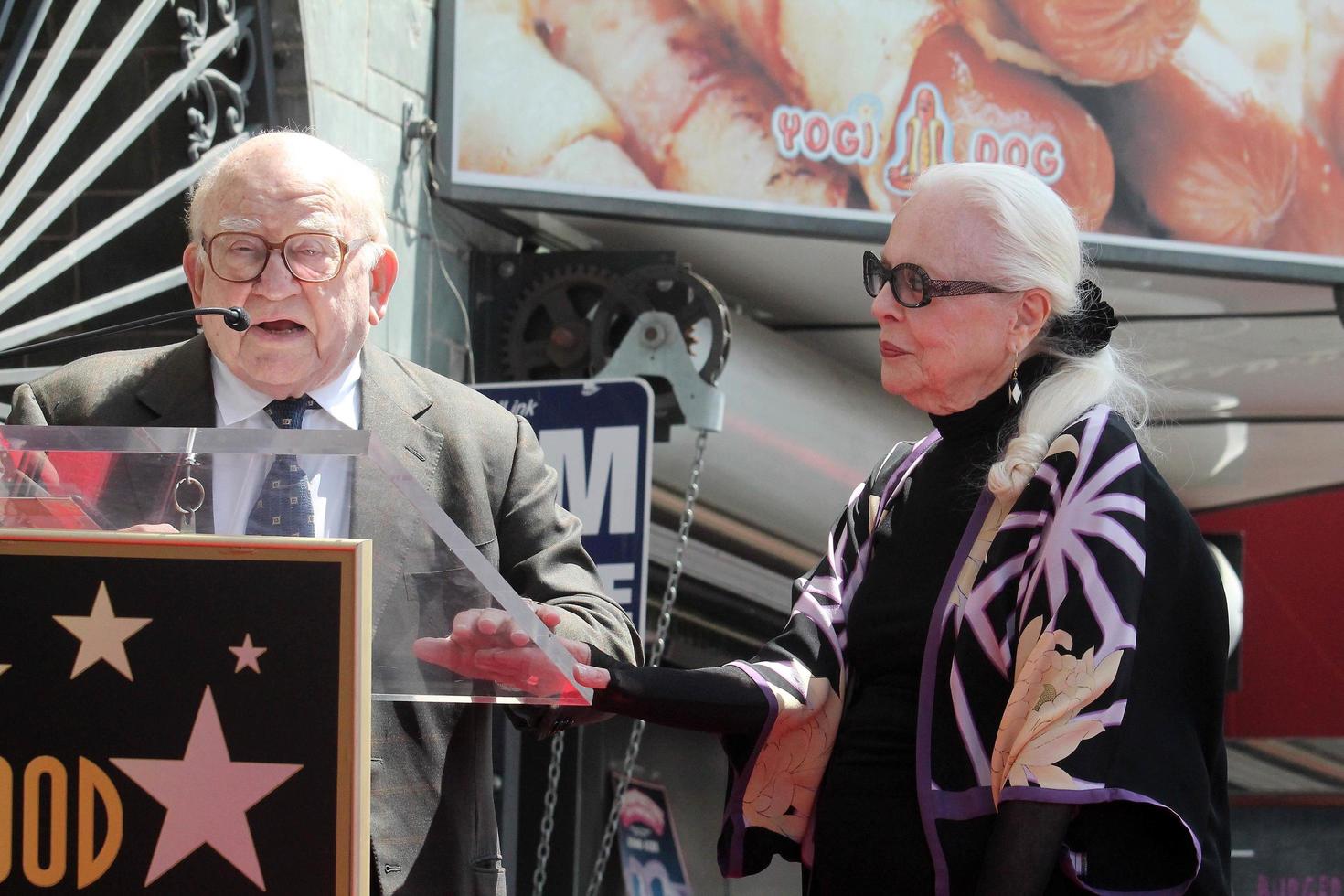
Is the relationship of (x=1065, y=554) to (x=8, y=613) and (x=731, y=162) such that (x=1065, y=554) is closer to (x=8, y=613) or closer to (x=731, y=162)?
(x=8, y=613)

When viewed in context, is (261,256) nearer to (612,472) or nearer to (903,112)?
(612,472)

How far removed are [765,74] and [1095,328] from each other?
272cm

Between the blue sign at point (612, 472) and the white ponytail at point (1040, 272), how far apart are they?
6.41ft

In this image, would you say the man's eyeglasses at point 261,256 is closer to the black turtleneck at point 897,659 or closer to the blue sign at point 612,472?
the black turtleneck at point 897,659

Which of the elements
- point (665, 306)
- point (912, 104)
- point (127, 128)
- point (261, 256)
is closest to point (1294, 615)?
point (912, 104)

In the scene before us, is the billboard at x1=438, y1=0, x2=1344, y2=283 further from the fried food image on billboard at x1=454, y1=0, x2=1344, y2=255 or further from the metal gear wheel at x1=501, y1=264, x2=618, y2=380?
the metal gear wheel at x1=501, y1=264, x2=618, y2=380

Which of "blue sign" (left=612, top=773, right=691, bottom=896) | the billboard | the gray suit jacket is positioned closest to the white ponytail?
the gray suit jacket

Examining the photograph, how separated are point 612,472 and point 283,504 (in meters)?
2.65

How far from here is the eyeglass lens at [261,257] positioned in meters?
2.17

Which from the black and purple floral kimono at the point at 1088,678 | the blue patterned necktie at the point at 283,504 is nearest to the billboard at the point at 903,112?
the black and purple floral kimono at the point at 1088,678

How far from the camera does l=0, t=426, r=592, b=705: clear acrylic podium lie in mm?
1426

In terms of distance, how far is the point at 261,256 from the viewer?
7.13ft

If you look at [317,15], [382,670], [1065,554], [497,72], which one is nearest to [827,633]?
[1065,554]

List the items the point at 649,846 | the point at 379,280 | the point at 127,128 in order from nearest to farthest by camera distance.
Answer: the point at 379,280 < the point at 127,128 < the point at 649,846
